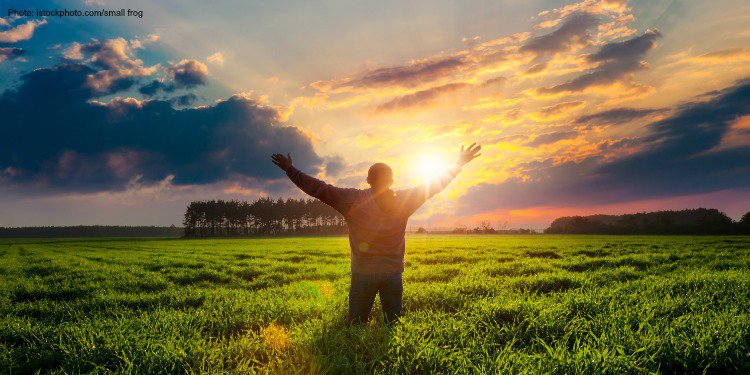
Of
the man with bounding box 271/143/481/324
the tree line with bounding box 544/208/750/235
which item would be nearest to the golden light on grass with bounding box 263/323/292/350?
the man with bounding box 271/143/481/324

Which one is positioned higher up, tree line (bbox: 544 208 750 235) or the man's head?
the man's head

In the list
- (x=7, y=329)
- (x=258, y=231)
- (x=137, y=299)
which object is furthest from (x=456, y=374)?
(x=258, y=231)

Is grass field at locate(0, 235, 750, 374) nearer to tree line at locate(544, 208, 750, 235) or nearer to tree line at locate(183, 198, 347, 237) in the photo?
tree line at locate(544, 208, 750, 235)

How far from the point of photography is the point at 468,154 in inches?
194

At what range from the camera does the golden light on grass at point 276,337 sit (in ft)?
13.6

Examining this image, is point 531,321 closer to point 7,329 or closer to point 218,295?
point 218,295

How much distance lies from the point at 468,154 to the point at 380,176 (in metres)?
1.32

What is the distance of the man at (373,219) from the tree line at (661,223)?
93519 mm

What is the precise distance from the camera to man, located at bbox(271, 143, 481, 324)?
4391 millimetres

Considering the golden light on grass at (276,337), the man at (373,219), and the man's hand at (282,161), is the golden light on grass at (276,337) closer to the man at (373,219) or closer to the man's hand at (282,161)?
the man at (373,219)

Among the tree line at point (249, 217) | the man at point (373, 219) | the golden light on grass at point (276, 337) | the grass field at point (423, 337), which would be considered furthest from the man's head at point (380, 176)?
the tree line at point (249, 217)

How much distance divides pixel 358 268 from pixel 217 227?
142 meters

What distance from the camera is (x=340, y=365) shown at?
359 centimetres

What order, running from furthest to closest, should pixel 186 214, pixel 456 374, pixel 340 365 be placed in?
pixel 186 214 < pixel 340 365 < pixel 456 374
